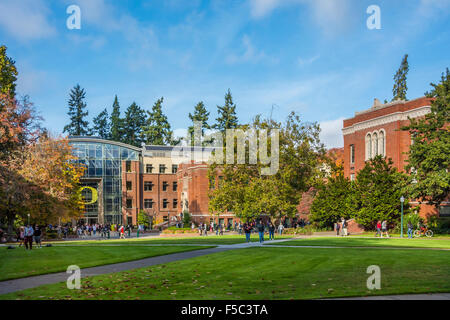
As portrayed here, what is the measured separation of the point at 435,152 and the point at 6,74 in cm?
4544

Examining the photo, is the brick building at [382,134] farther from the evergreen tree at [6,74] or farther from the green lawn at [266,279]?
the evergreen tree at [6,74]

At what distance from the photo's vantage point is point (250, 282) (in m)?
15.1

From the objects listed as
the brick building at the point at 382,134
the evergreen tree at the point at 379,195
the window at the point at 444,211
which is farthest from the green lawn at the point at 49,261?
the brick building at the point at 382,134

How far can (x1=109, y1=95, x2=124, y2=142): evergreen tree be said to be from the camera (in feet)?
391

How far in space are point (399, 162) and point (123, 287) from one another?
46.3 metres

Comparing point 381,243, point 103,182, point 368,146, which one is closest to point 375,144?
point 368,146

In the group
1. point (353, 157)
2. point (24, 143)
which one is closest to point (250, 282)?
point (24, 143)

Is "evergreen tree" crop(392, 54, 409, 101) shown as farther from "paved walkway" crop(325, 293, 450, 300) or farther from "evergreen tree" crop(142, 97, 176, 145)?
"paved walkway" crop(325, 293, 450, 300)

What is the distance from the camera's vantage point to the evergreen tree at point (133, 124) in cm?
12094

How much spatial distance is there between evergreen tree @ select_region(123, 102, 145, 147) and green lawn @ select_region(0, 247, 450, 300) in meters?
102

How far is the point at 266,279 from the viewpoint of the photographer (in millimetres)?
15664

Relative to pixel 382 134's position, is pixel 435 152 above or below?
below

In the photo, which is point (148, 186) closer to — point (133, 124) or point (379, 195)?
point (133, 124)
